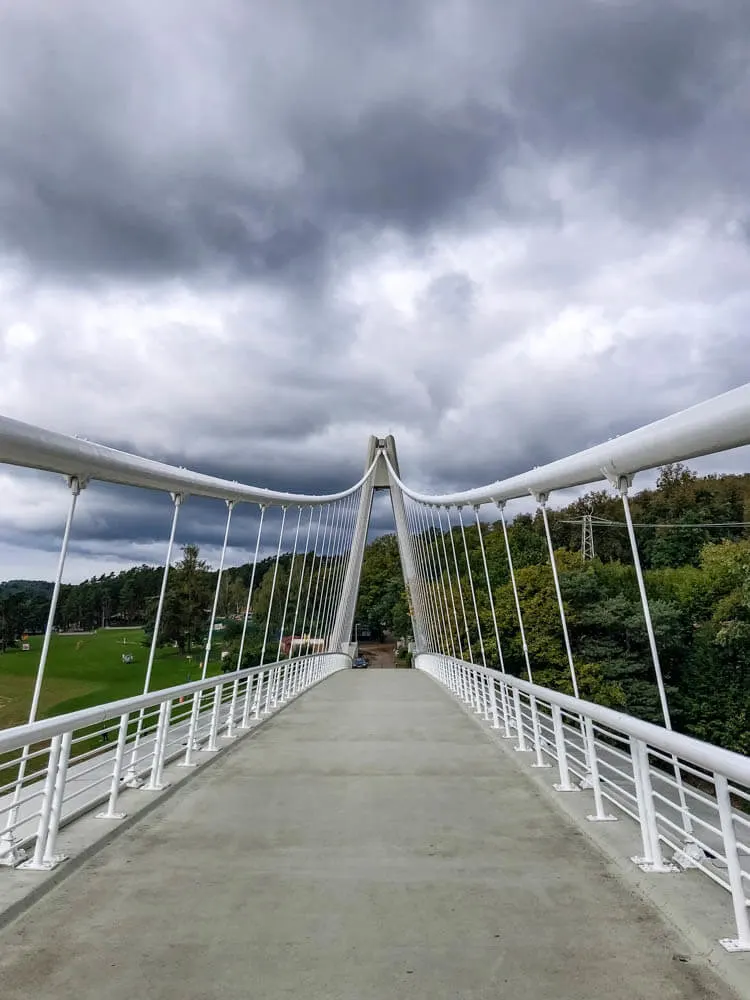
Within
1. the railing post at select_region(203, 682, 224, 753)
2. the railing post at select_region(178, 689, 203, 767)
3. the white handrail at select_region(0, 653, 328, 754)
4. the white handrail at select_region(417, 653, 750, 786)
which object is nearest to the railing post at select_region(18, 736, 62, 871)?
the white handrail at select_region(0, 653, 328, 754)

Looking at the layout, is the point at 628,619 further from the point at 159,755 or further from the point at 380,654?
the point at 380,654

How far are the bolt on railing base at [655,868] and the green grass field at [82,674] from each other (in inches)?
1727

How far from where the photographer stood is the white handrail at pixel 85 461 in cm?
322

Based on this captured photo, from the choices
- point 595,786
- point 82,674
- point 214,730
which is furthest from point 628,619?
point 82,674

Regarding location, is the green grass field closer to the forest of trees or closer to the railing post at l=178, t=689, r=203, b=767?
the forest of trees

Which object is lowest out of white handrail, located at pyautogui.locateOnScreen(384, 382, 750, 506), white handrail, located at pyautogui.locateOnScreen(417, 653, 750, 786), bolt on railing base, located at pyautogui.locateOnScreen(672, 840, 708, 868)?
bolt on railing base, located at pyautogui.locateOnScreen(672, 840, 708, 868)

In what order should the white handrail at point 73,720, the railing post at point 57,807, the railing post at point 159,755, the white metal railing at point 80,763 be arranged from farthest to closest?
the railing post at point 159,755 → the railing post at point 57,807 → the white metal railing at point 80,763 → the white handrail at point 73,720

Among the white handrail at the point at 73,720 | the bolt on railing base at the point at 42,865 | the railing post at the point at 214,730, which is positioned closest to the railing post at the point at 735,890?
the white handrail at the point at 73,720

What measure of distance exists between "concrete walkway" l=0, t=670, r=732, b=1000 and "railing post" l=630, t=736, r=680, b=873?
0.21 meters

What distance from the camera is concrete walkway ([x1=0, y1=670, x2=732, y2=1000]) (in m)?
2.23

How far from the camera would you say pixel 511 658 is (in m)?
33.2

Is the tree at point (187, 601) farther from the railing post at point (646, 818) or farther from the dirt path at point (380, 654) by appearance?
the railing post at point (646, 818)

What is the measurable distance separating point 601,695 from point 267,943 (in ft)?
92.3

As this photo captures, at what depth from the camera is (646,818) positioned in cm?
328
